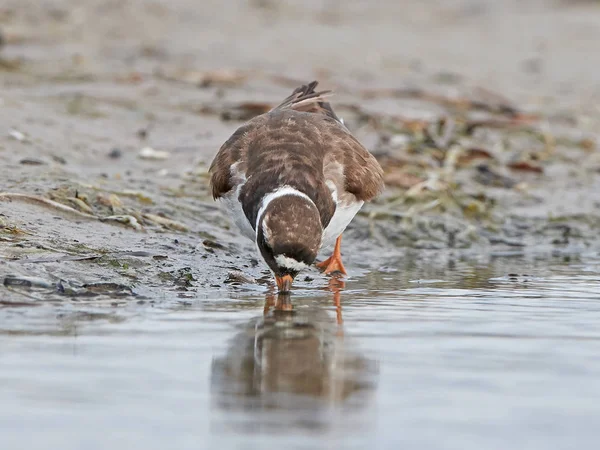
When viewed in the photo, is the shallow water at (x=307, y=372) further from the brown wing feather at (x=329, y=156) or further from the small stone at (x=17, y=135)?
the small stone at (x=17, y=135)

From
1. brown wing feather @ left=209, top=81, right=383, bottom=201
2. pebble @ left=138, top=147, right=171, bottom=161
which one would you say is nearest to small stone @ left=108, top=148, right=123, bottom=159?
pebble @ left=138, top=147, right=171, bottom=161

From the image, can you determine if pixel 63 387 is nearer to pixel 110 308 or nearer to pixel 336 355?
pixel 336 355

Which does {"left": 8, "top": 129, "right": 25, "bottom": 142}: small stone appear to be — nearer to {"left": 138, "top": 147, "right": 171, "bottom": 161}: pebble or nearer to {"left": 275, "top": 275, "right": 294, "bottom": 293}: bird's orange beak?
{"left": 138, "top": 147, "right": 171, "bottom": 161}: pebble

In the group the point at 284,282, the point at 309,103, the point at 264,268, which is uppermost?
the point at 309,103

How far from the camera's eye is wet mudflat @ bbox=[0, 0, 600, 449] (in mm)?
4355

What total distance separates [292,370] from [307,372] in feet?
0.24

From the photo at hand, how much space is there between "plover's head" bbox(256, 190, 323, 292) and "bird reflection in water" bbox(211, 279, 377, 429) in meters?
0.40

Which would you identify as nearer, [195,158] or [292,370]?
[292,370]

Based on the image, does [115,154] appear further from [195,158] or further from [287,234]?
[287,234]

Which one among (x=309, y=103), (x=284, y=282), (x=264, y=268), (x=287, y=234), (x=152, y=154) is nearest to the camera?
(x=287, y=234)

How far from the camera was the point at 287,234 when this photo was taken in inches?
258

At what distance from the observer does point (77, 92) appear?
43.2 feet

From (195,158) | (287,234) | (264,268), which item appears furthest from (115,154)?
(287,234)

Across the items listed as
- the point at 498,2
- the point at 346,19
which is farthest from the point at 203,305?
the point at 498,2
